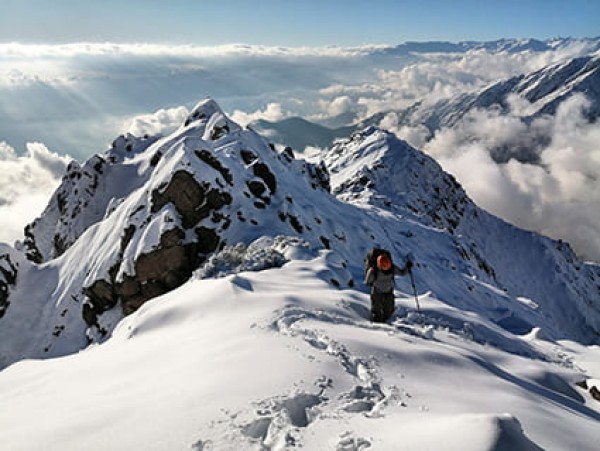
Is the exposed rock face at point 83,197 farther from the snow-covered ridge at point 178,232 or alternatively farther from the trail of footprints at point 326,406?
the trail of footprints at point 326,406

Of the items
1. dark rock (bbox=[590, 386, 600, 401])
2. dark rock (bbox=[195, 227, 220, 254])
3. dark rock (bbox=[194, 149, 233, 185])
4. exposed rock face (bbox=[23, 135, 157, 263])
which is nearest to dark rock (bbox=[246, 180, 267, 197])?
dark rock (bbox=[194, 149, 233, 185])

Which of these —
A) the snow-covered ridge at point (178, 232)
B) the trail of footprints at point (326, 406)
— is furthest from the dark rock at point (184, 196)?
the trail of footprints at point (326, 406)

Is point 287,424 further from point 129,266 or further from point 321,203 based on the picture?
point 321,203

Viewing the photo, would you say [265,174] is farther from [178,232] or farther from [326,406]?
[326,406]

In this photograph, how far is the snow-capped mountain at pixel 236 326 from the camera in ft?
26.2

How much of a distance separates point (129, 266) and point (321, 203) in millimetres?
29598

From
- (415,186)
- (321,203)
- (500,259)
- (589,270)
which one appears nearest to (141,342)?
(321,203)

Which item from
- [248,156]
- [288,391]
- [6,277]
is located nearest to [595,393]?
[288,391]

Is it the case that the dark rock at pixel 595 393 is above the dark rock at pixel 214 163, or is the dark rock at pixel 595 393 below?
below

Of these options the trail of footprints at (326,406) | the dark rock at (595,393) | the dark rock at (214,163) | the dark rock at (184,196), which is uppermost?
the trail of footprints at (326,406)

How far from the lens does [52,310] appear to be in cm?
4747

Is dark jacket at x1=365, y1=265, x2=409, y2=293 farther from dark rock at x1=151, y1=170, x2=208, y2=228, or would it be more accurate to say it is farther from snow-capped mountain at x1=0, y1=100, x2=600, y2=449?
dark rock at x1=151, y1=170, x2=208, y2=228

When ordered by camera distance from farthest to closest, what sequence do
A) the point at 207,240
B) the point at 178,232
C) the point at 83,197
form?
the point at 83,197 → the point at 207,240 → the point at 178,232

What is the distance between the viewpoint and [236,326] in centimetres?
1406
